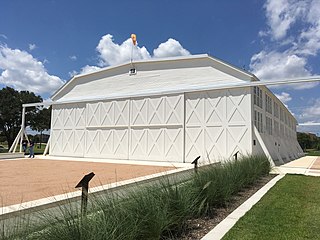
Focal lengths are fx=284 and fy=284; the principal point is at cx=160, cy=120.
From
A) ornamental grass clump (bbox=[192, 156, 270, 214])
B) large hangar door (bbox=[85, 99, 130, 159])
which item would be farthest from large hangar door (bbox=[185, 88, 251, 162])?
ornamental grass clump (bbox=[192, 156, 270, 214])

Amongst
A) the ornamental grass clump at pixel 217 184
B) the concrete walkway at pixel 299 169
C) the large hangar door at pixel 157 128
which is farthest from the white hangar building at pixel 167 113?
the ornamental grass clump at pixel 217 184

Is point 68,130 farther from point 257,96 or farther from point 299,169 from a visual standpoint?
point 299,169

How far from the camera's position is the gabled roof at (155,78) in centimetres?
1852

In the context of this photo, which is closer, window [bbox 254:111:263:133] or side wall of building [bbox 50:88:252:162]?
side wall of building [bbox 50:88:252:162]

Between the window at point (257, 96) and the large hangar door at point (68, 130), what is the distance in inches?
542

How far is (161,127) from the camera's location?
19656mm

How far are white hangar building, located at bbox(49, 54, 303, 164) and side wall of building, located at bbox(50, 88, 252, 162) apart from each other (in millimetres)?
59

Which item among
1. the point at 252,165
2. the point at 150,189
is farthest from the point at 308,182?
the point at 150,189

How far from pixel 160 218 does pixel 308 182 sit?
345 inches

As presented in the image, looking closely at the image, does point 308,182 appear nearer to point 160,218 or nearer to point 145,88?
point 160,218

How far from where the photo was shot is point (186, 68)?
19828mm

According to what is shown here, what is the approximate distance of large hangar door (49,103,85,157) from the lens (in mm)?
23844

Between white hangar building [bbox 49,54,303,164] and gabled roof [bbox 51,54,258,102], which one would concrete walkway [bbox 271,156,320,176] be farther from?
gabled roof [bbox 51,54,258,102]

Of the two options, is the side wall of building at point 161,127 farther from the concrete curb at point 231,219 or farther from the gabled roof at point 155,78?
the concrete curb at point 231,219
